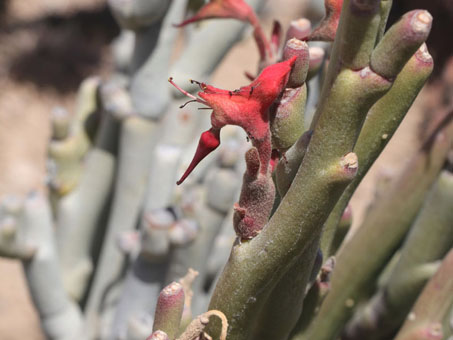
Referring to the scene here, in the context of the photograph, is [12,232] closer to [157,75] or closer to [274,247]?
[157,75]

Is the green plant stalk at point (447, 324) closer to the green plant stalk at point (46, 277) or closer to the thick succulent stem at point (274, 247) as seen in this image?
the thick succulent stem at point (274, 247)

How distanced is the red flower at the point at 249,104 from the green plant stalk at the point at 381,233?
1.31 feet

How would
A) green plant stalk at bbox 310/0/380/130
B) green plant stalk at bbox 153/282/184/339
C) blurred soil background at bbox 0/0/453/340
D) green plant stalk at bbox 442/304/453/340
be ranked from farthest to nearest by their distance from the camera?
1. blurred soil background at bbox 0/0/453/340
2. green plant stalk at bbox 442/304/453/340
3. green plant stalk at bbox 153/282/184/339
4. green plant stalk at bbox 310/0/380/130

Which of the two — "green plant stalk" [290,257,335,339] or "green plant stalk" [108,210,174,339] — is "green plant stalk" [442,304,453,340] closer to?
"green plant stalk" [290,257,335,339]

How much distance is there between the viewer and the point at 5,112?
9.28ft

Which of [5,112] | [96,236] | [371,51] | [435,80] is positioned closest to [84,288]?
[96,236]

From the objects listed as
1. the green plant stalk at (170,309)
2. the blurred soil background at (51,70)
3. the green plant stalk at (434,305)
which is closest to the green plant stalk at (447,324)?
the green plant stalk at (434,305)

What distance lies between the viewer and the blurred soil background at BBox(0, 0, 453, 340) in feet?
8.82

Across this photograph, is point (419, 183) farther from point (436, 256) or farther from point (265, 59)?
point (265, 59)

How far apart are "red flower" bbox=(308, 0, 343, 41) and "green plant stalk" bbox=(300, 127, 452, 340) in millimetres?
369

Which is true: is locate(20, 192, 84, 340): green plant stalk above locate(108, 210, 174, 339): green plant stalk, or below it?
below

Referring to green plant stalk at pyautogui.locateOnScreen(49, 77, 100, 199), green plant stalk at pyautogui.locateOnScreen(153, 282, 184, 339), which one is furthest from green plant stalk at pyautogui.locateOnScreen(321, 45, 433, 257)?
green plant stalk at pyautogui.locateOnScreen(49, 77, 100, 199)

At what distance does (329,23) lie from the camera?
0.59m

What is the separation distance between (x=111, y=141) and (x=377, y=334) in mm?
502
